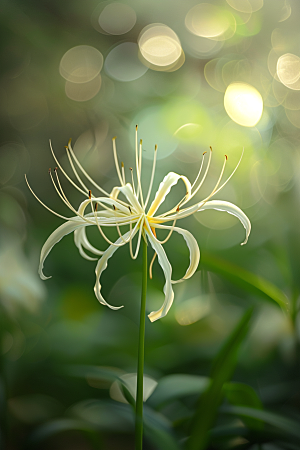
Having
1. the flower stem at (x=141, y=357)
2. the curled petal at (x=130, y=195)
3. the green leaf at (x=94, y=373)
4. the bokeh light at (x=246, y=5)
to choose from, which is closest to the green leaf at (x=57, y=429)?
the green leaf at (x=94, y=373)

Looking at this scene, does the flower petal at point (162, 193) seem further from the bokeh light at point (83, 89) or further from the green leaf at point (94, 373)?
the bokeh light at point (83, 89)

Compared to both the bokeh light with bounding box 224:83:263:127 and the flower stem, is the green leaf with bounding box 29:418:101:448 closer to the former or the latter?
the flower stem

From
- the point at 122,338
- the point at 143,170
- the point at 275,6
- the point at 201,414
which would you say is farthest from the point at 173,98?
the point at 201,414

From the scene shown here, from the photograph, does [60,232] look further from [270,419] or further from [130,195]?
[270,419]

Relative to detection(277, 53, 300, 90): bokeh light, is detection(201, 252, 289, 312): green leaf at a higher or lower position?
lower

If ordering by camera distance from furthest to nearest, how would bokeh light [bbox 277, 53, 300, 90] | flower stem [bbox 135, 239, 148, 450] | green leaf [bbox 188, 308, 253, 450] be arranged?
bokeh light [bbox 277, 53, 300, 90] < green leaf [bbox 188, 308, 253, 450] < flower stem [bbox 135, 239, 148, 450]

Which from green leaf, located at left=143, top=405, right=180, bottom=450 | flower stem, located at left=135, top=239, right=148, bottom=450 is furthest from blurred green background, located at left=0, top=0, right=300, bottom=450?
flower stem, located at left=135, top=239, right=148, bottom=450
